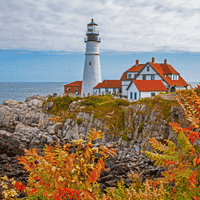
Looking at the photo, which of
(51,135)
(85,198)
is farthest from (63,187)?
(51,135)

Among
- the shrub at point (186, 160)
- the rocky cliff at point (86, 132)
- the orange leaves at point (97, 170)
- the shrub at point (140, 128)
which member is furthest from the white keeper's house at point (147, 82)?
the orange leaves at point (97, 170)

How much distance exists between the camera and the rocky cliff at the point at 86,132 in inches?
677

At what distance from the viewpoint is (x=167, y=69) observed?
41562 mm

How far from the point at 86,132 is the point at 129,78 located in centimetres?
2503

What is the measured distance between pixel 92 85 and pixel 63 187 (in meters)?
41.9

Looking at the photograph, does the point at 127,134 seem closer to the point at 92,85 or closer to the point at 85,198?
the point at 85,198

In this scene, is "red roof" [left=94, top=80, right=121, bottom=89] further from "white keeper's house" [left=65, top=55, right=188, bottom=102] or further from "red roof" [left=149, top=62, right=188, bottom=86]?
"red roof" [left=149, top=62, right=188, bottom=86]

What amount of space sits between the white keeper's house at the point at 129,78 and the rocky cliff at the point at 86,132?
9.65 m

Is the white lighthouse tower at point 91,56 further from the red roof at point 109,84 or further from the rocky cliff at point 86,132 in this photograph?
the rocky cliff at point 86,132

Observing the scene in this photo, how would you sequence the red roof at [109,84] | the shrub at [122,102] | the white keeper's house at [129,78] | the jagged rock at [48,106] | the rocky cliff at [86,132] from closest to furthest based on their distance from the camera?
the rocky cliff at [86,132]
the shrub at [122,102]
the jagged rock at [48,106]
the white keeper's house at [129,78]
the red roof at [109,84]

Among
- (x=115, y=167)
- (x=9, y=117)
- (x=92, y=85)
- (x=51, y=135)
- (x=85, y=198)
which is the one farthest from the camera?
(x=92, y=85)

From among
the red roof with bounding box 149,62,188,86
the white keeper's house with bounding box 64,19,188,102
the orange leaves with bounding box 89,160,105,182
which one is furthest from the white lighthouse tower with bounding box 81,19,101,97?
→ the orange leaves with bounding box 89,160,105,182

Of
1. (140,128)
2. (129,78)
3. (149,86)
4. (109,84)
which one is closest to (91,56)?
(109,84)

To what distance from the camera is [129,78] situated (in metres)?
47.0
